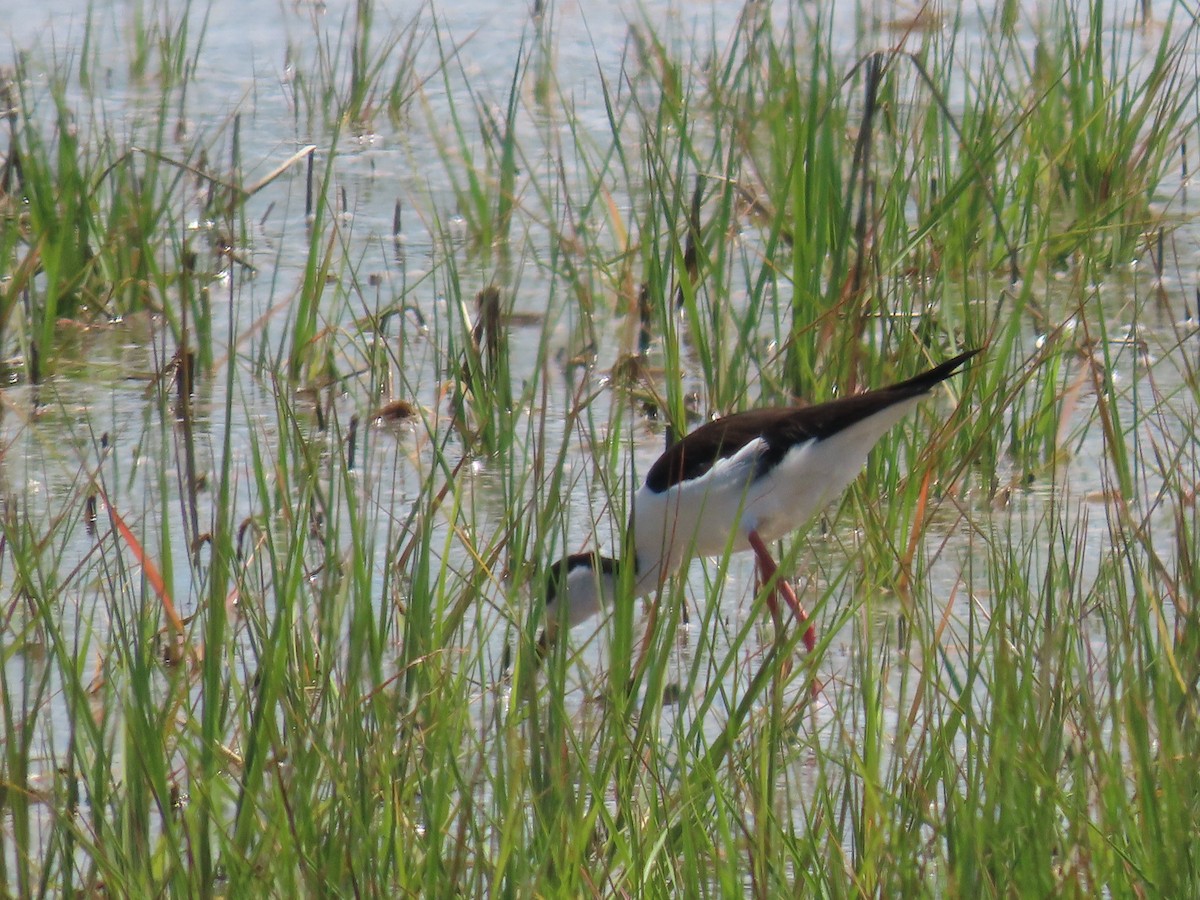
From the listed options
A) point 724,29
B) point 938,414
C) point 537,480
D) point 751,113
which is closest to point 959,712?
point 537,480

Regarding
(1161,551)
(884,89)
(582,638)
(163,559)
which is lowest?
(582,638)

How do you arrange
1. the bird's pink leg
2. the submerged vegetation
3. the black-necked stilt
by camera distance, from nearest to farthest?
1. the submerged vegetation
2. the bird's pink leg
3. the black-necked stilt

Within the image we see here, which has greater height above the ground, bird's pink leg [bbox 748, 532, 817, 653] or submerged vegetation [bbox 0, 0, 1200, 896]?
submerged vegetation [bbox 0, 0, 1200, 896]

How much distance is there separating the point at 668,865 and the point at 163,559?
2.37 ft

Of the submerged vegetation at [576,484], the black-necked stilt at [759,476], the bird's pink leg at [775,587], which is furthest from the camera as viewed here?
the black-necked stilt at [759,476]

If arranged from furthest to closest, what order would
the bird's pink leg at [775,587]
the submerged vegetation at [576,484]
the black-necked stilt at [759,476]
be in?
the black-necked stilt at [759,476]
the bird's pink leg at [775,587]
the submerged vegetation at [576,484]

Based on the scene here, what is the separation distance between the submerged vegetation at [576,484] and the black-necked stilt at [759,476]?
0.08 m

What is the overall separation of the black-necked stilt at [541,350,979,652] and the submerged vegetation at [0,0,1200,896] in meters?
0.08

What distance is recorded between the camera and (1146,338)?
4238 millimetres

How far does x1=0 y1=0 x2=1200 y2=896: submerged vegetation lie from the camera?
189 cm

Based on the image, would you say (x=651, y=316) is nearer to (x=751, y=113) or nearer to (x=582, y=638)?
(x=751, y=113)

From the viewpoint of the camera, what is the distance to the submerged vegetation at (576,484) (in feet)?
6.20

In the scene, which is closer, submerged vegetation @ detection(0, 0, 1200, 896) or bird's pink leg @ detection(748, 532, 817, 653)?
submerged vegetation @ detection(0, 0, 1200, 896)

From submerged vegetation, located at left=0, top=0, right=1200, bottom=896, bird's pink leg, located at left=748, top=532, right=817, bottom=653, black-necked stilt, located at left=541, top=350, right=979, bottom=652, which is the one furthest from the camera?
black-necked stilt, located at left=541, top=350, right=979, bottom=652
